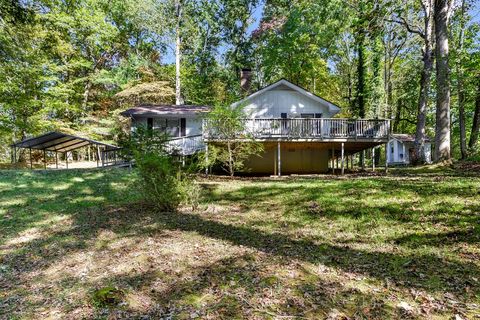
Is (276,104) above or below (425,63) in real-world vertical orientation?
below

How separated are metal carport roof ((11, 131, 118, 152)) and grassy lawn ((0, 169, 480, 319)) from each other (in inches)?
373

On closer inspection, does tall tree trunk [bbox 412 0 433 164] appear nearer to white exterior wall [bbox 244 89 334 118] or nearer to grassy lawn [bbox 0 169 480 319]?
white exterior wall [bbox 244 89 334 118]

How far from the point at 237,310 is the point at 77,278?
261cm

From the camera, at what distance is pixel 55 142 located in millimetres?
20000

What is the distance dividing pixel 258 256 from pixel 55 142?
1986 centimetres

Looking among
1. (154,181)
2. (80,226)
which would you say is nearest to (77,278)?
(80,226)

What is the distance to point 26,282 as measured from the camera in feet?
14.6

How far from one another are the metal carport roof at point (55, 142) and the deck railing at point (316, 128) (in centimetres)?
888

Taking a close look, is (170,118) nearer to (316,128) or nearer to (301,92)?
(301,92)

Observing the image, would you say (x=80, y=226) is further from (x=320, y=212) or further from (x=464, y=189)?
(x=464, y=189)

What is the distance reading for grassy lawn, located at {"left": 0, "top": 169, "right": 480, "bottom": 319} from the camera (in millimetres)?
3576

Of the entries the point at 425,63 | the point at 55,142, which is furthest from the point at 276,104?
the point at 55,142

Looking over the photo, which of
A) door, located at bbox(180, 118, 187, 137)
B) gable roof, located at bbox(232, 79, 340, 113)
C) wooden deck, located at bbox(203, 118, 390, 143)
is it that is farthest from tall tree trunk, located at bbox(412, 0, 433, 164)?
door, located at bbox(180, 118, 187, 137)

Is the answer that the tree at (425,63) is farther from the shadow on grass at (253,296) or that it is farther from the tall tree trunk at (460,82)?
the shadow on grass at (253,296)
